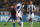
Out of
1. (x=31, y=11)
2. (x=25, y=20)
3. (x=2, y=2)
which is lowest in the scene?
(x=25, y=20)

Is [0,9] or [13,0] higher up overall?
[13,0]

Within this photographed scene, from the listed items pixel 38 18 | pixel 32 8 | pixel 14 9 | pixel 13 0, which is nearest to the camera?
pixel 14 9

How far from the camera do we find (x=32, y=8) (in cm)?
705

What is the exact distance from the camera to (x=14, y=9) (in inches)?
231

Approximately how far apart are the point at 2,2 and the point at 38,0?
15.7 feet

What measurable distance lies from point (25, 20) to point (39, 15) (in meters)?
1.53

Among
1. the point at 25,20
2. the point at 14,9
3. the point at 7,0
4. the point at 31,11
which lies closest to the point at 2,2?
the point at 7,0

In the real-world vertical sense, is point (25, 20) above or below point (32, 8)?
below

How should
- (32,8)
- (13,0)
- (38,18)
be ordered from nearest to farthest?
(32,8), (38,18), (13,0)

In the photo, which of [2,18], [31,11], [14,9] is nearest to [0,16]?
[2,18]

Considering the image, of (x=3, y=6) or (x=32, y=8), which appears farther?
(x=3, y=6)

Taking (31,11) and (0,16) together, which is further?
(0,16)

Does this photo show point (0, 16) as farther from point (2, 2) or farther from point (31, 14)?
point (31, 14)

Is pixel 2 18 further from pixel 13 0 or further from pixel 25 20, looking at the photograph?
pixel 13 0
